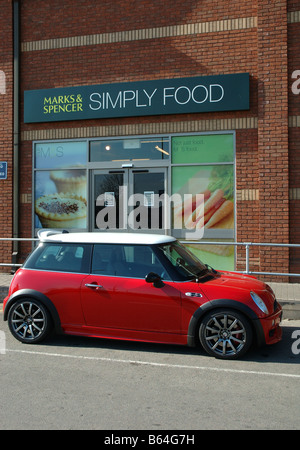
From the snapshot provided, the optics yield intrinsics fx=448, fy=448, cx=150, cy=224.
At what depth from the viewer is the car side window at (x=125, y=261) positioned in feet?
18.9

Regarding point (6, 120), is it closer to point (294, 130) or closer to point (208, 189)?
point (208, 189)

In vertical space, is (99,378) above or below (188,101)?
below

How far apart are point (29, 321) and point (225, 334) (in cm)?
263

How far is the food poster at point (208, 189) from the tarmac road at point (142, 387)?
4.44 meters

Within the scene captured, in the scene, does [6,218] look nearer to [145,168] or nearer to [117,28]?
[145,168]

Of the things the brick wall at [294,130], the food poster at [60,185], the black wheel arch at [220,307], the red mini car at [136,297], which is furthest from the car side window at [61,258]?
the brick wall at [294,130]

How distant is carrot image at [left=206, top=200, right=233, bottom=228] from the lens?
10.5 meters

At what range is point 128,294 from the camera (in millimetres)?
5605

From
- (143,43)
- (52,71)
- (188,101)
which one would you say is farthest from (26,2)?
(188,101)

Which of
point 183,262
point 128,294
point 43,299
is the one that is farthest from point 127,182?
point 128,294

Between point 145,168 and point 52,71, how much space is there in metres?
3.58

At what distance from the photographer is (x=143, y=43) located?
1097cm

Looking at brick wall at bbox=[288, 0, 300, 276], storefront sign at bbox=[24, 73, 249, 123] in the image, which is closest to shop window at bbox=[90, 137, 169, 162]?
storefront sign at bbox=[24, 73, 249, 123]

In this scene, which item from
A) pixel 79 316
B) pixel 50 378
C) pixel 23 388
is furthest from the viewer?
pixel 79 316
